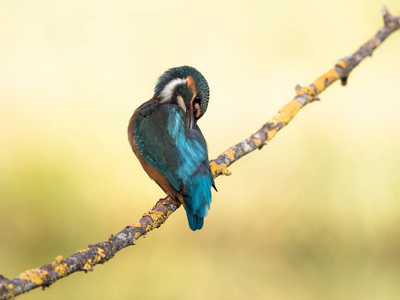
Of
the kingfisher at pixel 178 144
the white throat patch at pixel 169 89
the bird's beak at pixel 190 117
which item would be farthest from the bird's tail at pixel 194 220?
the white throat patch at pixel 169 89

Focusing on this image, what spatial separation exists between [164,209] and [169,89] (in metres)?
0.59

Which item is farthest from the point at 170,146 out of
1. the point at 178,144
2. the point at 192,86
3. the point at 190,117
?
the point at 192,86

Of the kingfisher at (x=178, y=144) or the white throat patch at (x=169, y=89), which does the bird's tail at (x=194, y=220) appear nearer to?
the kingfisher at (x=178, y=144)

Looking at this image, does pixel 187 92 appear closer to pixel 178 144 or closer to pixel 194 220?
pixel 178 144

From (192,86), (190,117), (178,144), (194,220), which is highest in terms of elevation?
(192,86)

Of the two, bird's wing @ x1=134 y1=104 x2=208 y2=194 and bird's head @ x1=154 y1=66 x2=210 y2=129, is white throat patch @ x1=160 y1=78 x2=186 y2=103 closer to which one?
bird's head @ x1=154 y1=66 x2=210 y2=129

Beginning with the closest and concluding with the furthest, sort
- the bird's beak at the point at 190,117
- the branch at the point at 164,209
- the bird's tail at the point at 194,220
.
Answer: the branch at the point at 164,209
the bird's tail at the point at 194,220
the bird's beak at the point at 190,117

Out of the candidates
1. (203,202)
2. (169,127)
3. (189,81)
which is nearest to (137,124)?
(169,127)

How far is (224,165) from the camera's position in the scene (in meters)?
2.10

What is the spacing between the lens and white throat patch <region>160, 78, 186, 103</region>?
7.18 feet

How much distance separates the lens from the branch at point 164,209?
3.83ft

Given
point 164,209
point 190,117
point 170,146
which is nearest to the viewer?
point 164,209

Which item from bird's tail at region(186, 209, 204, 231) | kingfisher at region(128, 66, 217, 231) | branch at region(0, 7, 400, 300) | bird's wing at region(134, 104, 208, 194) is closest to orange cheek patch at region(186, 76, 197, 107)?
kingfisher at region(128, 66, 217, 231)

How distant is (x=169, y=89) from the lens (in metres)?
2.20
